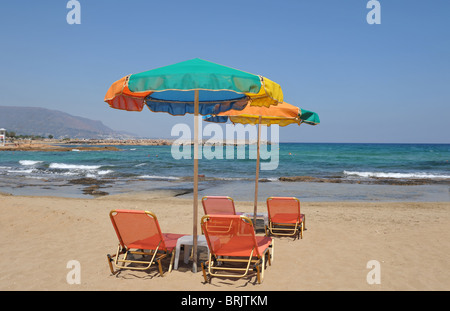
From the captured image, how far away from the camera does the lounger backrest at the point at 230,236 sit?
4.27m

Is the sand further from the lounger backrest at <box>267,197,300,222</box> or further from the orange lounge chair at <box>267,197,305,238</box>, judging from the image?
the lounger backrest at <box>267,197,300,222</box>

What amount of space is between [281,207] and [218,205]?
1.26 m

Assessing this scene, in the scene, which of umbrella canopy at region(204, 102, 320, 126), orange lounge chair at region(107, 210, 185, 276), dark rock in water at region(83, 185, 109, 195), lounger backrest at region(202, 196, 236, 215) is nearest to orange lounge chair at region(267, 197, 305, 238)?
lounger backrest at region(202, 196, 236, 215)

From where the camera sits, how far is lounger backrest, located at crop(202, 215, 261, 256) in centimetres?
427

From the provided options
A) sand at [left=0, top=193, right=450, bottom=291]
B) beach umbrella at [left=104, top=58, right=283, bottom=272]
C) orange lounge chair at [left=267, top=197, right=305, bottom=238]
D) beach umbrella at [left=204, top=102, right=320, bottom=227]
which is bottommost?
sand at [left=0, top=193, right=450, bottom=291]

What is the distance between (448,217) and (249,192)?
27.6ft

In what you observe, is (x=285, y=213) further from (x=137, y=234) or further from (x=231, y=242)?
(x=137, y=234)

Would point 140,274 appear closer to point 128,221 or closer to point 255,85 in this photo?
point 128,221

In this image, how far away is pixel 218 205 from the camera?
662 cm

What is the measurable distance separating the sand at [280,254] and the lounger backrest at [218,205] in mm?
968

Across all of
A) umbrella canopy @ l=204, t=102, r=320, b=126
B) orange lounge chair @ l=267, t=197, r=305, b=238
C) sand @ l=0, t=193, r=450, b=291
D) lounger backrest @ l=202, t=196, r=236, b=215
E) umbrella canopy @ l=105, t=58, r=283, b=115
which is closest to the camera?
umbrella canopy @ l=105, t=58, r=283, b=115

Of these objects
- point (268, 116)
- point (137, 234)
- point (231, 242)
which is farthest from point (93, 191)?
point (231, 242)

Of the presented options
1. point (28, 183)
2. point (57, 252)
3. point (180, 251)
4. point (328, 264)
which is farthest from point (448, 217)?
point (28, 183)

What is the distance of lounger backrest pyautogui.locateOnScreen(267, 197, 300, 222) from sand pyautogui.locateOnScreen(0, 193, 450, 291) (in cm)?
56
